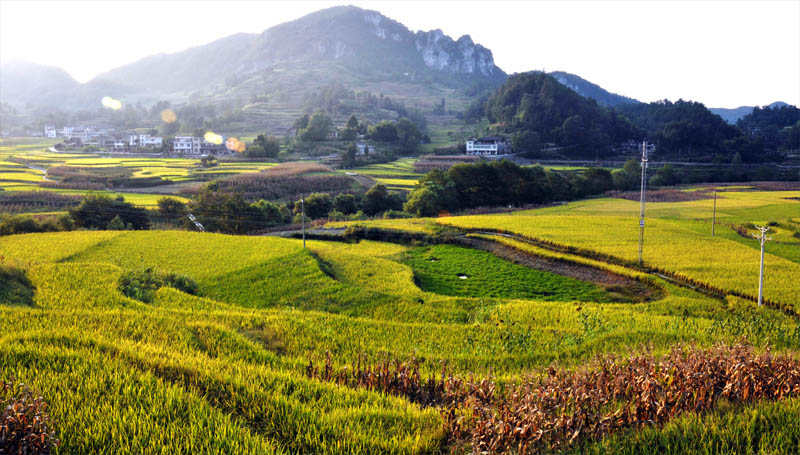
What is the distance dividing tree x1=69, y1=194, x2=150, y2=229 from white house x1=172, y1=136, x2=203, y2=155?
59692 millimetres

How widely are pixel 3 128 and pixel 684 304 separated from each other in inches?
6899

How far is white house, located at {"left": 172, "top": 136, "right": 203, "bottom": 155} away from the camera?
99.7m

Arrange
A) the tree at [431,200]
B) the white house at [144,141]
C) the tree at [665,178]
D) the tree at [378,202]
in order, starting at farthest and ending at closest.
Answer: the white house at [144,141]
the tree at [665,178]
the tree at [378,202]
the tree at [431,200]

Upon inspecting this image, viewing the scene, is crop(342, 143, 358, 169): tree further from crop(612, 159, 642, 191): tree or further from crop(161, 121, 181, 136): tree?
crop(161, 121, 181, 136): tree

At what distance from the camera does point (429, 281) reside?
25188 mm

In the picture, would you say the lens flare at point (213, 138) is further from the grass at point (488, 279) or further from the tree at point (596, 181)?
the grass at point (488, 279)

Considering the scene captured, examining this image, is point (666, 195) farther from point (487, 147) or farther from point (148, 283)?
point (148, 283)

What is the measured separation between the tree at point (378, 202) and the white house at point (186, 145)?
57.9 metres

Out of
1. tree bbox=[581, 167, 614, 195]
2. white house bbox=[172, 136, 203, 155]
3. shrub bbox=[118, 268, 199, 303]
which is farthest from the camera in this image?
white house bbox=[172, 136, 203, 155]

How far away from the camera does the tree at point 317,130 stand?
108 metres

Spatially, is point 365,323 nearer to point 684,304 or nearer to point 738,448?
point 738,448

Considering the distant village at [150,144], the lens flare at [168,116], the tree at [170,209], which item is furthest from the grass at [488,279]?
the lens flare at [168,116]

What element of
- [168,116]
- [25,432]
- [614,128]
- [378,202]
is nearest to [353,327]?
[25,432]

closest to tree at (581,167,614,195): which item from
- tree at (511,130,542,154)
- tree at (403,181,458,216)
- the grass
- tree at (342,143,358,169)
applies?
tree at (403,181,458,216)
